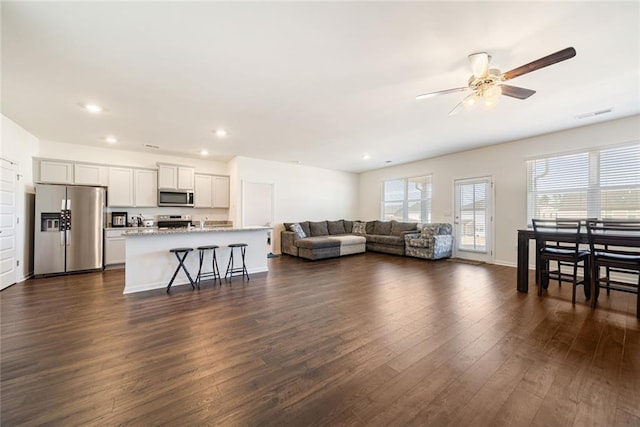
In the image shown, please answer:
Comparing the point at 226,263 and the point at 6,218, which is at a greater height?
the point at 6,218

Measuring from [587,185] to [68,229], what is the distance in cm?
954

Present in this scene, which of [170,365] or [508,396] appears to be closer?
[508,396]

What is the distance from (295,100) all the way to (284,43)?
108cm

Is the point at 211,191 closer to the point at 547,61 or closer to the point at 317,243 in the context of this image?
the point at 317,243

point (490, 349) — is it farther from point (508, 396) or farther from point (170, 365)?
point (170, 365)

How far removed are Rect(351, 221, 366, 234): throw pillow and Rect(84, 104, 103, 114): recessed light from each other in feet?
21.4

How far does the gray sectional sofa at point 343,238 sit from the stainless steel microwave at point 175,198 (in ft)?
8.23

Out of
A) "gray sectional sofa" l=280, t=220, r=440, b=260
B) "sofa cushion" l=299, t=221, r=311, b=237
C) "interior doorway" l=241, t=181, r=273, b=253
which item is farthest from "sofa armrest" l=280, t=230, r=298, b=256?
"sofa cushion" l=299, t=221, r=311, b=237

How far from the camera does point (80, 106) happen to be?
3.41 metres

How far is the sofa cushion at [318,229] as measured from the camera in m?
7.27

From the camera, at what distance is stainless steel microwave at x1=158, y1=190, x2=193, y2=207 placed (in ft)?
19.1

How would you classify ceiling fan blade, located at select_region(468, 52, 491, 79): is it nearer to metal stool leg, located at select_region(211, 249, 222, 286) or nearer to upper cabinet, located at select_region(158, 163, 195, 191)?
metal stool leg, located at select_region(211, 249, 222, 286)

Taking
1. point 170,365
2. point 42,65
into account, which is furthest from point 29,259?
point 170,365

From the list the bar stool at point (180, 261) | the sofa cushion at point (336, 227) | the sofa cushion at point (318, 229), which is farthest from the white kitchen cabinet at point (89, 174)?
the sofa cushion at point (336, 227)
